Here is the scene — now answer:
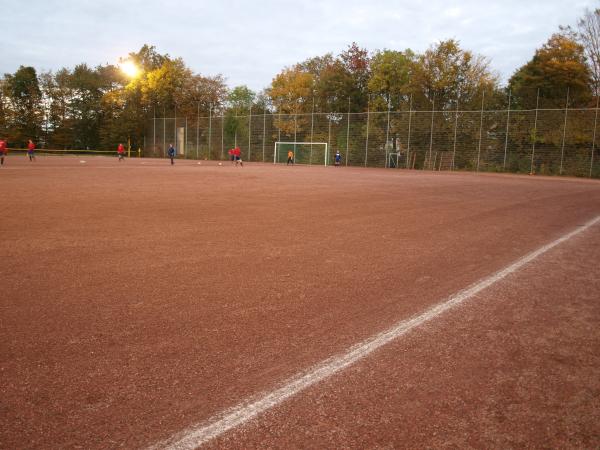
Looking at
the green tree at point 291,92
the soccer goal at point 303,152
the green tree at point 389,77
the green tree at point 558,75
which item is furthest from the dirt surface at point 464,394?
the green tree at point 291,92

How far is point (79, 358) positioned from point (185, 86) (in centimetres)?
6433

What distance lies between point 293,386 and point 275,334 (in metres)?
0.84

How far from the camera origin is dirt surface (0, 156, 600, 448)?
8.07ft

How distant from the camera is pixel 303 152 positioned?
44406 mm

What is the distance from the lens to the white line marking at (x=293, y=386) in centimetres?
231

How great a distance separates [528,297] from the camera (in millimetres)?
4699

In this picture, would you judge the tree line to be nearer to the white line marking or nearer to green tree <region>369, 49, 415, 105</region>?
green tree <region>369, 49, 415, 105</region>

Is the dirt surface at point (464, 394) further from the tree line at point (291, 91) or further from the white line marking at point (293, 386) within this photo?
the tree line at point (291, 91)

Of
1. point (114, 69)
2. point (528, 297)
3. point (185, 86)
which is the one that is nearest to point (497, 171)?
point (528, 297)

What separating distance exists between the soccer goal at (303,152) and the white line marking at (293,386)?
128 ft

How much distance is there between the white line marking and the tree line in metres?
35.0

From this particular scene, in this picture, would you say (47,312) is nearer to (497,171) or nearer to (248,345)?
(248,345)

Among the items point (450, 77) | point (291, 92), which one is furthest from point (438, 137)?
point (291, 92)

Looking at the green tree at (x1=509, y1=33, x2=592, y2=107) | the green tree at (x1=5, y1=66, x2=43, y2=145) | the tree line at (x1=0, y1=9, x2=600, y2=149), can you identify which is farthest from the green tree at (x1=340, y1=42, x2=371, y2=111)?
the green tree at (x1=5, y1=66, x2=43, y2=145)
